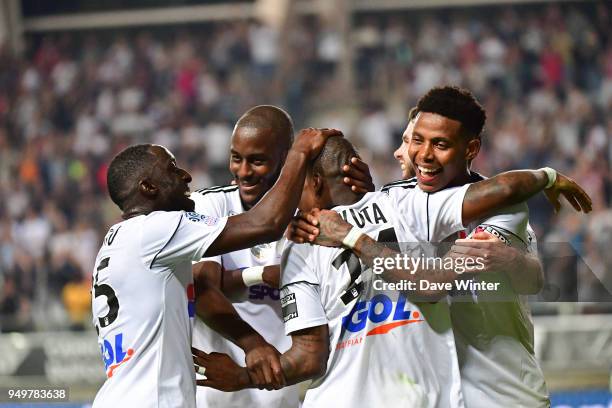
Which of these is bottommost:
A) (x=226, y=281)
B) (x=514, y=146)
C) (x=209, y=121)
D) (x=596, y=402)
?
(x=596, y=402)

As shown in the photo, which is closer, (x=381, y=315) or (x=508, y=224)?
(x=381, y=315)

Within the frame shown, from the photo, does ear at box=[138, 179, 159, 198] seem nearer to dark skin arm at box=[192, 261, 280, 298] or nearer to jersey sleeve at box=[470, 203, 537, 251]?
dark skin arm at box=[192, 261, 280, 298]

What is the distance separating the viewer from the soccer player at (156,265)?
4031 millimetres

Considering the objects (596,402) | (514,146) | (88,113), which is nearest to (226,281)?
(596,402)

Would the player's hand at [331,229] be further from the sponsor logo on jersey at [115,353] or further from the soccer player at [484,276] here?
the sponsor logo on jersey at [115,353]

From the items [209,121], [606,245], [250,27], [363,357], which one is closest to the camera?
[363,357]

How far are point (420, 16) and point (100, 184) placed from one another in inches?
282

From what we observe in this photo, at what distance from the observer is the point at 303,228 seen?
4.13 meters

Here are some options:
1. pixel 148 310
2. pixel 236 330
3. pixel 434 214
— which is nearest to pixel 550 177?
pixel 434 214

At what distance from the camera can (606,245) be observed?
1047 cm

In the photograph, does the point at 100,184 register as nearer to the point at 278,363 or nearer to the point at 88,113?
the point at 88,113

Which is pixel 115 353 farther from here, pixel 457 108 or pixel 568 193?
pixel 568 193

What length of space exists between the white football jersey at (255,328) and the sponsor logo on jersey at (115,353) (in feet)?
2.50

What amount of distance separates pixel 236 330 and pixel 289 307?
446 millimetres
